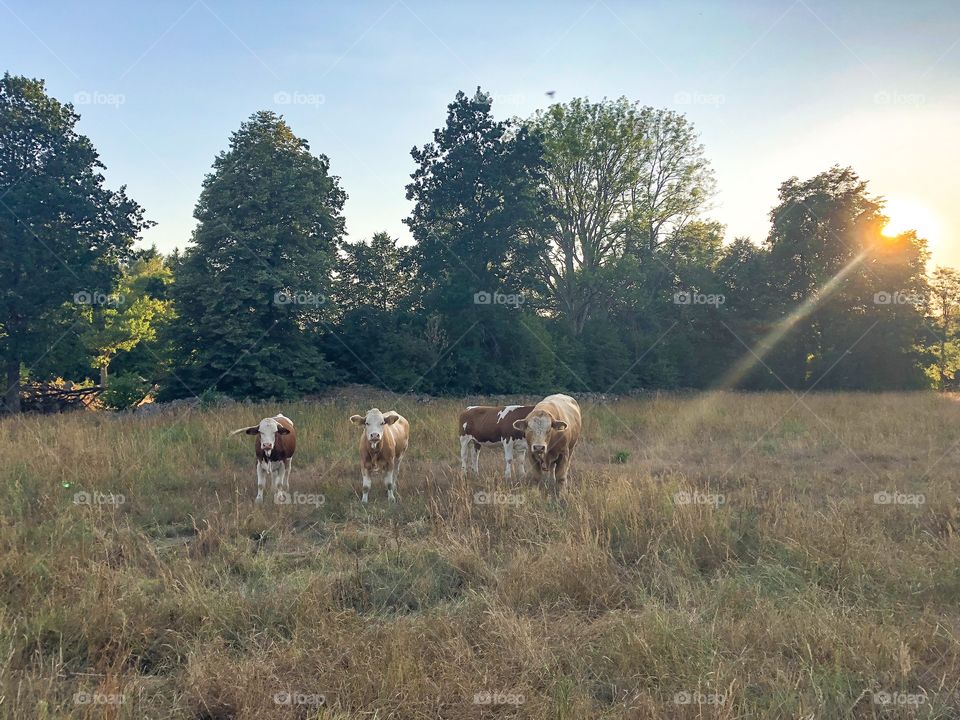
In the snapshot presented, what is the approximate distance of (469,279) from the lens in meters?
25.0

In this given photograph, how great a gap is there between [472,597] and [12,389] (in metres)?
22.1

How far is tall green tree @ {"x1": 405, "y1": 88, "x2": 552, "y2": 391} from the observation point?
24.9m

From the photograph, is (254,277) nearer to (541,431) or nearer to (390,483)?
(390,483)

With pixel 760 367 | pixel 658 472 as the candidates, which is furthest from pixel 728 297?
pixel 658 472

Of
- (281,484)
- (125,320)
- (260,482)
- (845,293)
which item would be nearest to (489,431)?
(281,484)

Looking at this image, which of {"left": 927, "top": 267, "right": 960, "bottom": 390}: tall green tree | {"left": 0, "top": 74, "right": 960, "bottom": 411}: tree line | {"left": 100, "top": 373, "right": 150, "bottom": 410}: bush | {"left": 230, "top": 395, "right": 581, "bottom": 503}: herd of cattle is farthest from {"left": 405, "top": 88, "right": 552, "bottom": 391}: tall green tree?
{"left": 927, "top": 267, "right": 960, "bottom": 390}: tall green tree

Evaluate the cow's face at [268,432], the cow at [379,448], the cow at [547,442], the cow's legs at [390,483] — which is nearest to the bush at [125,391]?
the cow's face at [268,432]

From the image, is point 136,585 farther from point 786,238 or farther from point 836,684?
point 786,238

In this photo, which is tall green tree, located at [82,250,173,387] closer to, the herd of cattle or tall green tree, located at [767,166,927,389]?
the herd of cattle

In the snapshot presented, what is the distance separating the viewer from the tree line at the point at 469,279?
800 inches

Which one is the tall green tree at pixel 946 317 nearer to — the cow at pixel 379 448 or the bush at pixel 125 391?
the cow at pixel 379 448

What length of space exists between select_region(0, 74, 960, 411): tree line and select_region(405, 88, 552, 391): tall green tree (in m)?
0.09

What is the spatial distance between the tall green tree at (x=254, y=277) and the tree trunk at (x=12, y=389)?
16.4 ft

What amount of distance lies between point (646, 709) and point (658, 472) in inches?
300
